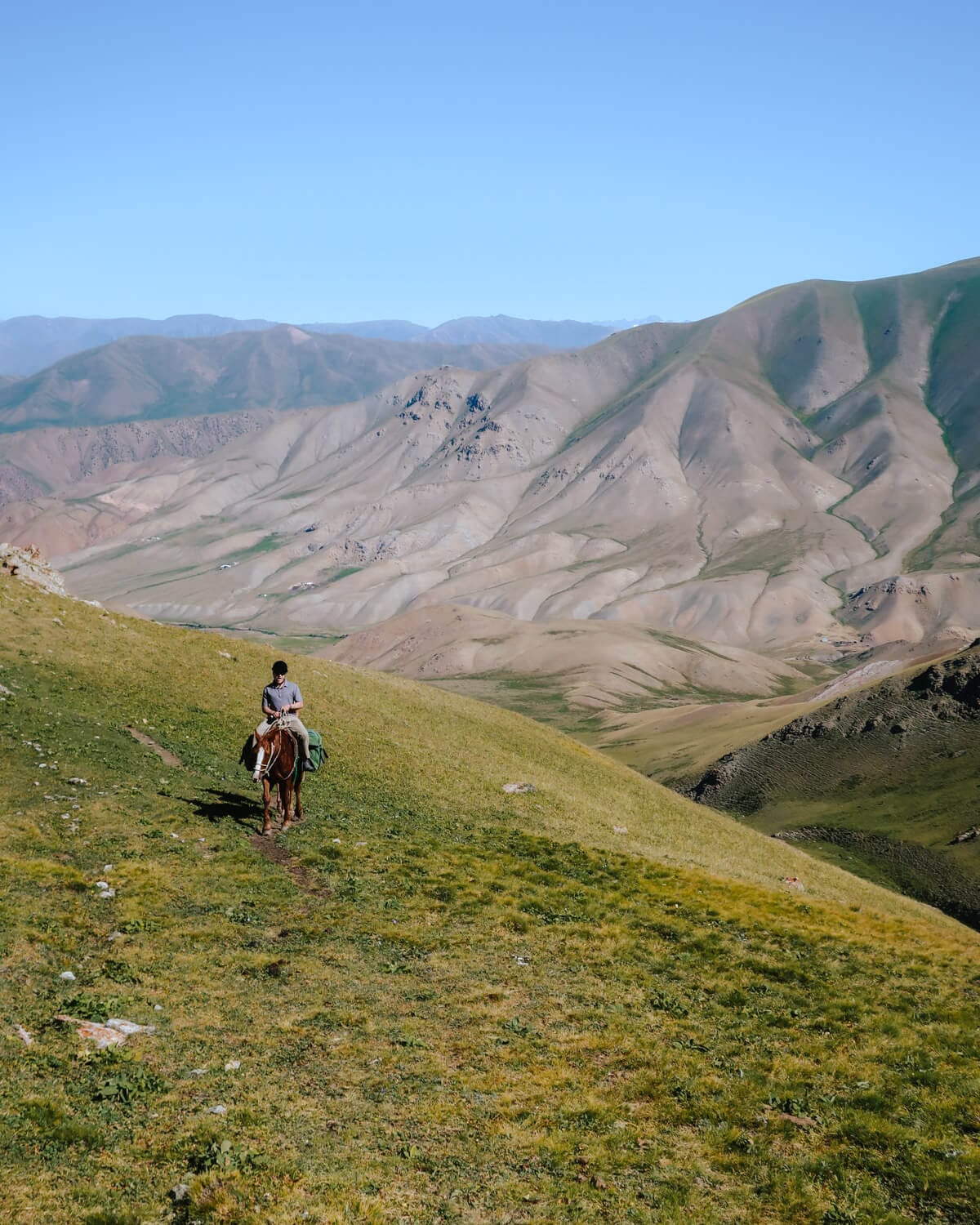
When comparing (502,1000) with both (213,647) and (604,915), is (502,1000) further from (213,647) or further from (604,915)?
(213,647)

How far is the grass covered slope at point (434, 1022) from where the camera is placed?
43.0 feet

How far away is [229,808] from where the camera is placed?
104 ft

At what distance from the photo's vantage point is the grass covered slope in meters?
13.1

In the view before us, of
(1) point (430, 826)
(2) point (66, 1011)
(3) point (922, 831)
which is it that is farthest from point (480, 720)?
(3) point (922, 831)

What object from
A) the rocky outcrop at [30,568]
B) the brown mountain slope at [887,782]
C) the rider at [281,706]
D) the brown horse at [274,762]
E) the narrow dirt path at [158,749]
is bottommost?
the brown mountain slope at [887,782]

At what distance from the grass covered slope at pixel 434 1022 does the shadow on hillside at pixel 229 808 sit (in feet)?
0.47

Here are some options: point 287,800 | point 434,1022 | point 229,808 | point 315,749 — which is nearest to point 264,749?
point 315,749

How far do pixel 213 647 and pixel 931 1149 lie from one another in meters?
45.6

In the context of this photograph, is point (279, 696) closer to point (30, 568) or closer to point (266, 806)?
point (266, 806)

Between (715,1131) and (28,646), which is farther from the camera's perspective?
(28,646)

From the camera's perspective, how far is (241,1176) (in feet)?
41.4

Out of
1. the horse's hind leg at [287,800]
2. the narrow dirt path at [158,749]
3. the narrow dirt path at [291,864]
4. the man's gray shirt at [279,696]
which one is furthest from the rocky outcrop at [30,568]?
the narrow dirt path at [291,864]

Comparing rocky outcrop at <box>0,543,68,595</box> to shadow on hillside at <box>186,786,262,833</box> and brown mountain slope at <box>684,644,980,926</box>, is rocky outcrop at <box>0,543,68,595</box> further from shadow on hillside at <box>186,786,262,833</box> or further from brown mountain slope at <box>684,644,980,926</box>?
brown mountain slope at <box>684,644,980,926</box>

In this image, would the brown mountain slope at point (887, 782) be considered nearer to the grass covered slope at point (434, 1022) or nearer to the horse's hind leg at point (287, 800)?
the grass covered slope at point (434, 1022)
